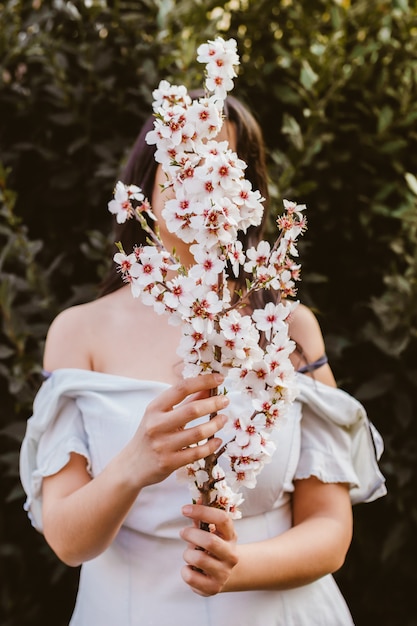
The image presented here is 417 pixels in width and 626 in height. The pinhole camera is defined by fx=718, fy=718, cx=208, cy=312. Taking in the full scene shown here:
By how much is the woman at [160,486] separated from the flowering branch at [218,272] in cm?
34

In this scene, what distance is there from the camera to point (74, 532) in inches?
52.4

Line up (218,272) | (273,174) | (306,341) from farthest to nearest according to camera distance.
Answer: (273,174) < (306,341) < (218,272)

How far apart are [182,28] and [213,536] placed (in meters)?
1.84

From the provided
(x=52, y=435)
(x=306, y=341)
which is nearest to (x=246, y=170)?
(x=306, y=341)

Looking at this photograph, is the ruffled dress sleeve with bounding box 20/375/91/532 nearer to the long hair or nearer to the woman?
the woman

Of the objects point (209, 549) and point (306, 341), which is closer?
point (209, 549)

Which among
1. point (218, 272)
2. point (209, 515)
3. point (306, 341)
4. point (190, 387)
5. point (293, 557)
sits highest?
point (218, 272)

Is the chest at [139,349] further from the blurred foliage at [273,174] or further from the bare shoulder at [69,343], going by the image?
the blurred foliage at [273,174]

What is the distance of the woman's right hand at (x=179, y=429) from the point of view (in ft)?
3.43

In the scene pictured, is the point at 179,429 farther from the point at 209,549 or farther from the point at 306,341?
the point at 306,341

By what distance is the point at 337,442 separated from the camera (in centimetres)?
164

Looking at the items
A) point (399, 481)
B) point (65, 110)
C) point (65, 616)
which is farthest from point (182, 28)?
point (65, 616)

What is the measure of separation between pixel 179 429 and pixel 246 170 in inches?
34.1

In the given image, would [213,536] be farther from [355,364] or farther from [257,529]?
[355,364]
